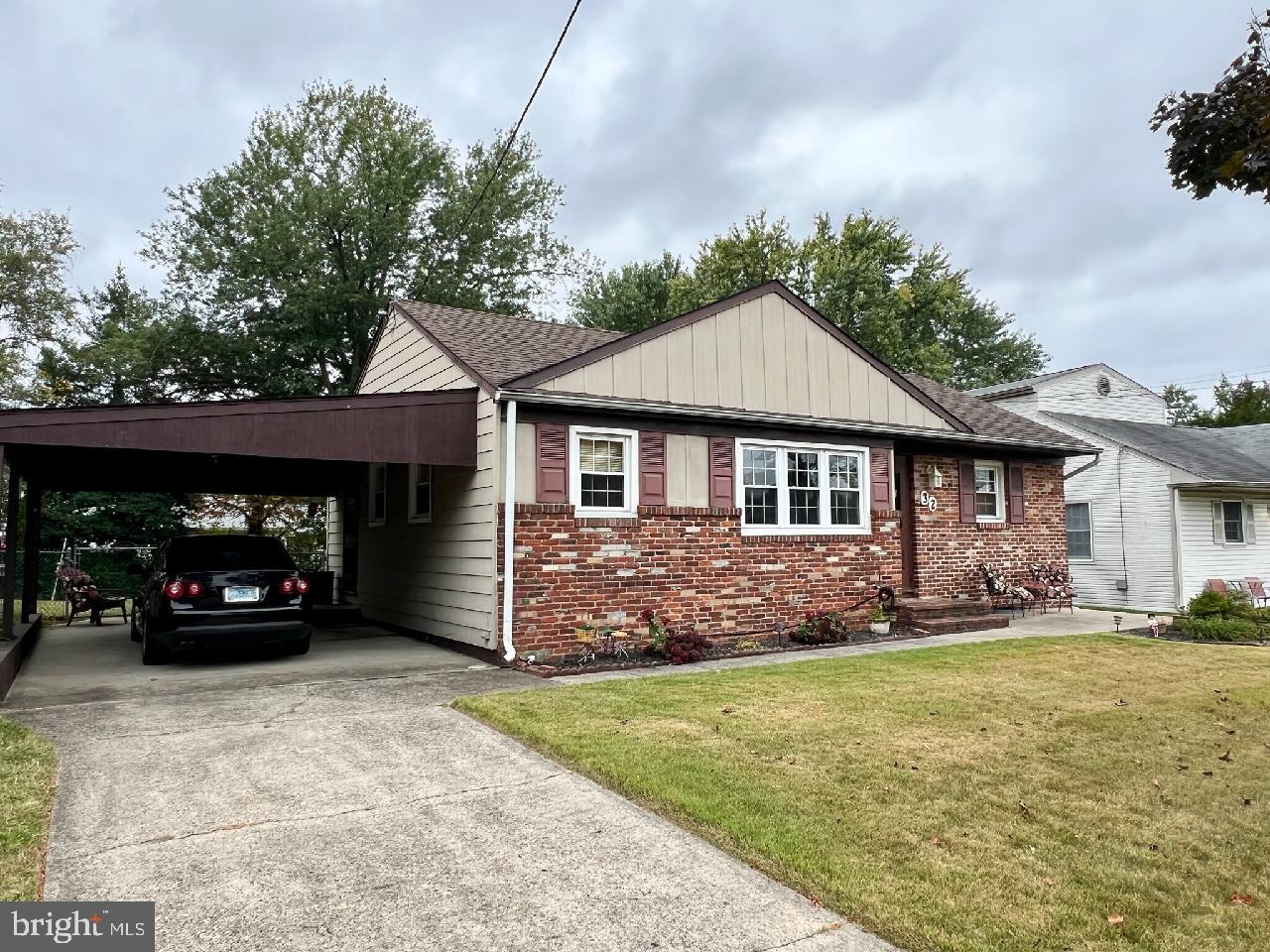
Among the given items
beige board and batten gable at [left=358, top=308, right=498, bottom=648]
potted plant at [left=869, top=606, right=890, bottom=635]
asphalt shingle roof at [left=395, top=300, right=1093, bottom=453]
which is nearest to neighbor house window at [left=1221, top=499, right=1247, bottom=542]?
asphalt shingle roof at [left=395, top=300, right=1093, bottom=453]

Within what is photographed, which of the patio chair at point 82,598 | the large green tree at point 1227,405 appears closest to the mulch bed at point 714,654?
the patio chair at point 82,598

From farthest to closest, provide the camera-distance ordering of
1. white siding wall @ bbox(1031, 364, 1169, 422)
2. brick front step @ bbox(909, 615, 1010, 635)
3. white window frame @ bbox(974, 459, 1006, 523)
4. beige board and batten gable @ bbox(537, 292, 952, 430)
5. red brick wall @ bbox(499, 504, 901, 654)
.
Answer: white siding wall @ bbox(1031, 364, 1169, 422) → white window frame @ bbox(974, 459, 1006, 523) → brick front step @ bbox(909, 615, 1010, 635) → beige board and batten gable @ bbox(537, 292, 952, 430) → red brick wall @ bbox(499, 504, 901, 654)

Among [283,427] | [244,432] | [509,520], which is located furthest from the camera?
[509,520]

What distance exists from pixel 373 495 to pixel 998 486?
11670 mm

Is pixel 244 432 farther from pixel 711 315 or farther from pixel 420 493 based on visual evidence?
pixel 711 315

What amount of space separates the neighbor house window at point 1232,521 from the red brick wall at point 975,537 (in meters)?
5.79

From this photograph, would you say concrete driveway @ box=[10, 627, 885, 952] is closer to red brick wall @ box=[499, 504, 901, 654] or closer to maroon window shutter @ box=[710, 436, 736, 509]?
red brick wall @ box=[499, 504, 901, 654]

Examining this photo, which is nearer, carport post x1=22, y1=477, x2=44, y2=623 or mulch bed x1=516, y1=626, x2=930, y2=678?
mulch bed x1=516, y1=626, x2=930, y2=678

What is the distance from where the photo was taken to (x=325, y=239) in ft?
84.2

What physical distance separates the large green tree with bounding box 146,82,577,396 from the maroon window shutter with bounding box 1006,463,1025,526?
18218mm

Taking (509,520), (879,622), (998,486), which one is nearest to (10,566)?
(509,520)

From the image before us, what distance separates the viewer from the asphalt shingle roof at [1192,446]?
683 inches

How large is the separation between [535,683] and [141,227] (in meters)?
27.4

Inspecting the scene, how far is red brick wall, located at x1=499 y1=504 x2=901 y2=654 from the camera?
9195 mm
